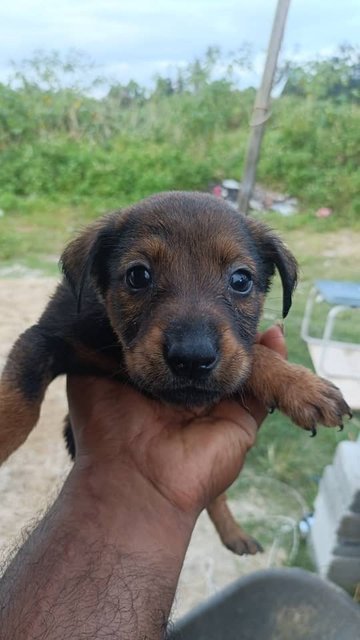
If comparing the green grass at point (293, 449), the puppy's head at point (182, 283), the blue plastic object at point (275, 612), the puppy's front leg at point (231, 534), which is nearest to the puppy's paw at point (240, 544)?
the puppy's front leg at point (231, 534)

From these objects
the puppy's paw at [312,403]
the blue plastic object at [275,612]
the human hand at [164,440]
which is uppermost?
the puppy's paw at [312,403]

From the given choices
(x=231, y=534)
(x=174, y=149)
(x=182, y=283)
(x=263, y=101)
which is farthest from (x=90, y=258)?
(x=174, y=149)

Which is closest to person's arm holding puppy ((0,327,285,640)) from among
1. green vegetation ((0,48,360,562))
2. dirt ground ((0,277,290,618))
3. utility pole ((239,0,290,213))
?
dirt ground ((0,277,290,618))

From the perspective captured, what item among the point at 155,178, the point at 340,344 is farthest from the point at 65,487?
the point at 155,178

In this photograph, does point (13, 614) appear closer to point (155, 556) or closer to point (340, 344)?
point (155, 556)

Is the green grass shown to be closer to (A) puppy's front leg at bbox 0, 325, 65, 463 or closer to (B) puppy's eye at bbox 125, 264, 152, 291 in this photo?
(B) puppy's eye at bbox 125, 264, 152, 291

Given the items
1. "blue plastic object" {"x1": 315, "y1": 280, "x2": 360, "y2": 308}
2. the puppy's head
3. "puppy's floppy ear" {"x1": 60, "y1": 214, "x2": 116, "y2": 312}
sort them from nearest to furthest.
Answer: the puppy's head
"puppy's floppy ear" {"x1": 60, "y1": 214, "x2": 116, "y2": 312}
"blue plastic object" {"x1": 315, "y1": 280, "x2": 360, "y2": 308}

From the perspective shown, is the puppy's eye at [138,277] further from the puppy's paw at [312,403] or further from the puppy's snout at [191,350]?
the puppy's paw at [312,403]

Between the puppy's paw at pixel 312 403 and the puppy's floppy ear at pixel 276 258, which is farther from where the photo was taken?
the puppy's floppy ear at pixel 276 258
